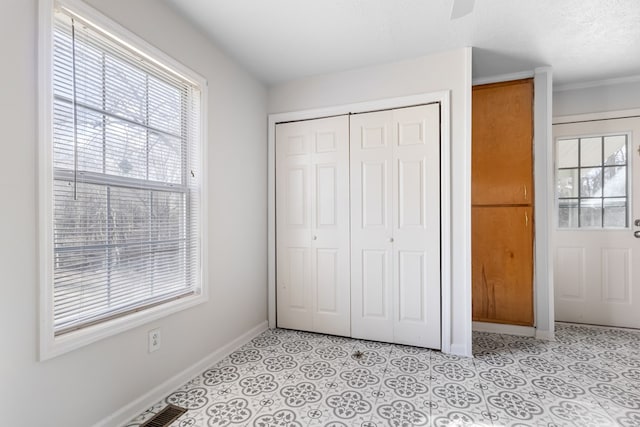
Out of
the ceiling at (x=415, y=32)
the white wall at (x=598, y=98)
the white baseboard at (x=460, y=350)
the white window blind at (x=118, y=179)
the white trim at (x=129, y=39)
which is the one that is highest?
the ceiling at (x=415, y=32)

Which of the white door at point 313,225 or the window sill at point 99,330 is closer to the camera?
the window sill at point 99,330

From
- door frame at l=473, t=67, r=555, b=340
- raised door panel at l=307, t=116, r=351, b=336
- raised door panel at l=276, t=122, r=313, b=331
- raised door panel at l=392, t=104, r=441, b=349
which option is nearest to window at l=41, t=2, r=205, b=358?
raised door panel at l=276, t=122, r=313, b=331

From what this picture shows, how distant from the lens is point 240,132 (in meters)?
2.77

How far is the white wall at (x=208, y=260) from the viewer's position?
127cm

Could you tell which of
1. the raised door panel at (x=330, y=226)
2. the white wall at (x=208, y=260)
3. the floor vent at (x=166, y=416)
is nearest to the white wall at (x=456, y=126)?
the raised door panel at (x=330, y=226)

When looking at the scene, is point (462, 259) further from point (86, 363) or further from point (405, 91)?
point (86, 363)

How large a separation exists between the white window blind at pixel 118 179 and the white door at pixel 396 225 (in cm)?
142

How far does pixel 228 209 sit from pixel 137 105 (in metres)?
1.02

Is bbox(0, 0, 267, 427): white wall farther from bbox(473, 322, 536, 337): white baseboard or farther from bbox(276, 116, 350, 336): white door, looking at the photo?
bbox(473, 322, 536, 337): white baseboard

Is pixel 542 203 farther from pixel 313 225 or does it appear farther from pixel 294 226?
pixel 294 226

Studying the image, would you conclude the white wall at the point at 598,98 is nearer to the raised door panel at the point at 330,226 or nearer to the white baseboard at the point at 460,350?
the raised door panel at the point at 330,226

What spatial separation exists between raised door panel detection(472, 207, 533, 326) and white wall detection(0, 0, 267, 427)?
2.19 metres

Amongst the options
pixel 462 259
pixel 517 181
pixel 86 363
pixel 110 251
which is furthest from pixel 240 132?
pixel 517 181

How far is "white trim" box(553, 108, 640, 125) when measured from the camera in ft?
10.1
